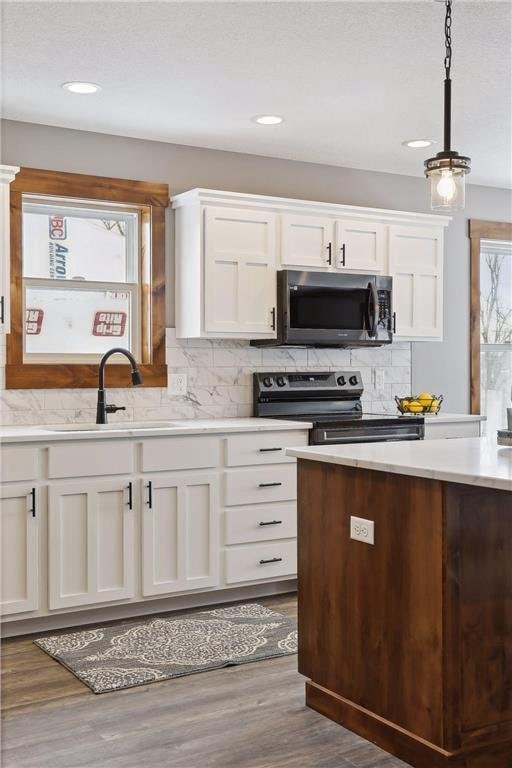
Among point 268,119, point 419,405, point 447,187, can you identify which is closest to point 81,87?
point 268,119

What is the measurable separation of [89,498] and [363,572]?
1.66 m

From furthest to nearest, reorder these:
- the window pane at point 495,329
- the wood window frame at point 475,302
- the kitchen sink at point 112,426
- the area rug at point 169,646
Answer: the window pane at point 495,329 → the wood window frame at point 475,302 → the kitchen sink at point 112,426 → the area rug at point 169,646

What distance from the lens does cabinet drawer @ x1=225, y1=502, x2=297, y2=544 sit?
4.52 meters

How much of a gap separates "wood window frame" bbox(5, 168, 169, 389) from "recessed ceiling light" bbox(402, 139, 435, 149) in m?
1.42

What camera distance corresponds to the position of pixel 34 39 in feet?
11.5

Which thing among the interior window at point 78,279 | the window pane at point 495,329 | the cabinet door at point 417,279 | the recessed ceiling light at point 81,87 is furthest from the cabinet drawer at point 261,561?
the window pane at point 495,329

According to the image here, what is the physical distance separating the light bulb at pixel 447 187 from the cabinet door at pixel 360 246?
2.48 m

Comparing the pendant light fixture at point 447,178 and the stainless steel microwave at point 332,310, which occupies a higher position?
the pendant light fixture at point 447,178

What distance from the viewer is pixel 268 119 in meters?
4.62

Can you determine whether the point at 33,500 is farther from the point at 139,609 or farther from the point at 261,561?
the point at 261,561

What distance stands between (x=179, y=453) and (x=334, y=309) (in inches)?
56.4

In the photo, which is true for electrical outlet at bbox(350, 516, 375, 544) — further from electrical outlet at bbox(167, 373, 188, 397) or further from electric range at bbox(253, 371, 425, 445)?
electrical outlet at bbox(167, 373, 188, 397)

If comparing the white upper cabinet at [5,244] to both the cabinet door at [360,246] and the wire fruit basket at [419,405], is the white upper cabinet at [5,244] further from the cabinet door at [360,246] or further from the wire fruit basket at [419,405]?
the wire fruit basket at [419,405]

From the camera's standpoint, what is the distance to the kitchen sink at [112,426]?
14.6 feet
